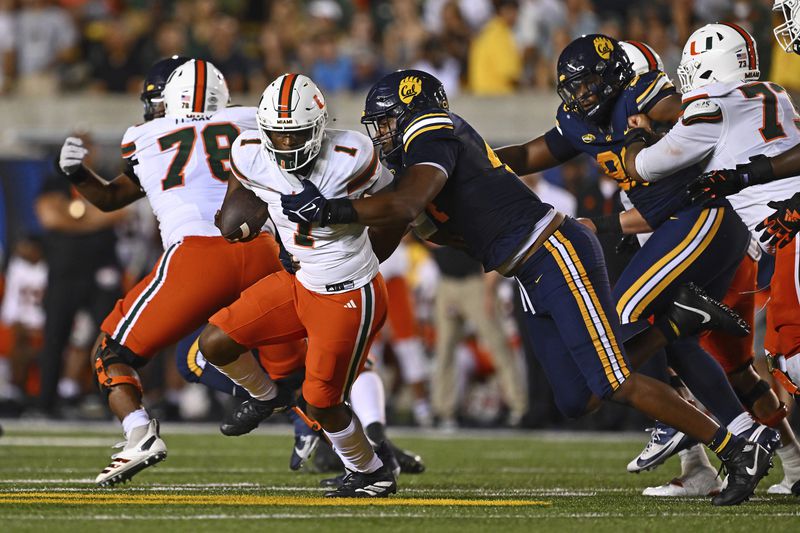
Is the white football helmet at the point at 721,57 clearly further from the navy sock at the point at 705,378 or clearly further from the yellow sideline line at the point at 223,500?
the yellow sideline line at the point at 223,500

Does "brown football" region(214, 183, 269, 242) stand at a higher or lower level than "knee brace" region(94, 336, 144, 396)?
higher

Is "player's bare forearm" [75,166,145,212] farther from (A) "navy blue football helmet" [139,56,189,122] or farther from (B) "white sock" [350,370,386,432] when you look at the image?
(B) "white sock" [350,370,386,432]

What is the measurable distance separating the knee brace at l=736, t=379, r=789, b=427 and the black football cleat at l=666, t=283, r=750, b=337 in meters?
0.51

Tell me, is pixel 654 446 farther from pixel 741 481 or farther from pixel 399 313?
pixel 399 313

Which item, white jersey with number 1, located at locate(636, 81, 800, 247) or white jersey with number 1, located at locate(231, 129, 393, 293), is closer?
white jersey with number 1, located at locate(231, 129, 393, 293)

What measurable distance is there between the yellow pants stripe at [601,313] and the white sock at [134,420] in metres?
1.88

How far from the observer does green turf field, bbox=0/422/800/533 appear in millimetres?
4363

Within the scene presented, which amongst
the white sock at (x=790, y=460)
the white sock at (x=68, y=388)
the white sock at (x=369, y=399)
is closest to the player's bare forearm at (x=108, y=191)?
the white sock at (x=369, y=399)

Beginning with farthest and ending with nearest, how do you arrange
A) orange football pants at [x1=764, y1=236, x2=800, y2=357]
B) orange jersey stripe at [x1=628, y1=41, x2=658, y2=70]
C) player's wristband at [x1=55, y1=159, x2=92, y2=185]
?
orange jersey stripe at [x1=628, y1=41, x2=658, y2=70]
player's wristband at [x1=55, y1=159, x2=92, y2=185]
orange football pants at [x1=764, y1=236, x2=800, y2=357]

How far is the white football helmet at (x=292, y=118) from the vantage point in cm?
505

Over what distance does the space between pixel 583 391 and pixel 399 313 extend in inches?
245

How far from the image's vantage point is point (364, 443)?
17.7ft

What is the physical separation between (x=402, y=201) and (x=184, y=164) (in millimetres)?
1563

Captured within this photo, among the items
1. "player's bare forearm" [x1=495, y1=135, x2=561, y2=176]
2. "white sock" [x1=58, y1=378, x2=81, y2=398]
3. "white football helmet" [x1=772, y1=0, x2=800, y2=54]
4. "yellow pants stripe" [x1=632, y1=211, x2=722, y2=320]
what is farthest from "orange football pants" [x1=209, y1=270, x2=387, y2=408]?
"white sock" [x1=58, y1=378, x2=81, y2=398]
